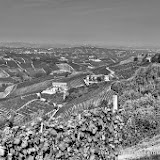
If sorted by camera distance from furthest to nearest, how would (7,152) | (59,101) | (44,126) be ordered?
(59,101) → (44,126) → (7,152)

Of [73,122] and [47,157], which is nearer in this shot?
[47,157]

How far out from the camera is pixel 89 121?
14.3 m

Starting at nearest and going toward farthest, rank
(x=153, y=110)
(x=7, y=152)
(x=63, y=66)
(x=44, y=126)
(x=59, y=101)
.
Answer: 1. (x=7, y=152)
2. (x=44, y=126)
3. (x=153, y=110)
4. (x=59, y=101)
5. (x=63, y=66)

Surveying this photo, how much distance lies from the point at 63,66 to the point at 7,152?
613ft

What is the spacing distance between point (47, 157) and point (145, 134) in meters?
7.09

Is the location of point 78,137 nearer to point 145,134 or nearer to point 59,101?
point 145,134

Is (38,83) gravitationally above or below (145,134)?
below

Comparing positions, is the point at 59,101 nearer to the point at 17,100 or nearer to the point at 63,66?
the point at 17,100

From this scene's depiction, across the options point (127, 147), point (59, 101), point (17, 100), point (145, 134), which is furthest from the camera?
point (17, 100)

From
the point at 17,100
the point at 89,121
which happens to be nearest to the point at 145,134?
the point at 89,121

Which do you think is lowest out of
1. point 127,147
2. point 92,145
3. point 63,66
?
point 63,66

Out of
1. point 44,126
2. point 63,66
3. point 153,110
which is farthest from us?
point 63,66

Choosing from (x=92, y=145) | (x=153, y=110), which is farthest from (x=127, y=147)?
(x=153, y=110)

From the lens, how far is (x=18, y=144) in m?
11.7
